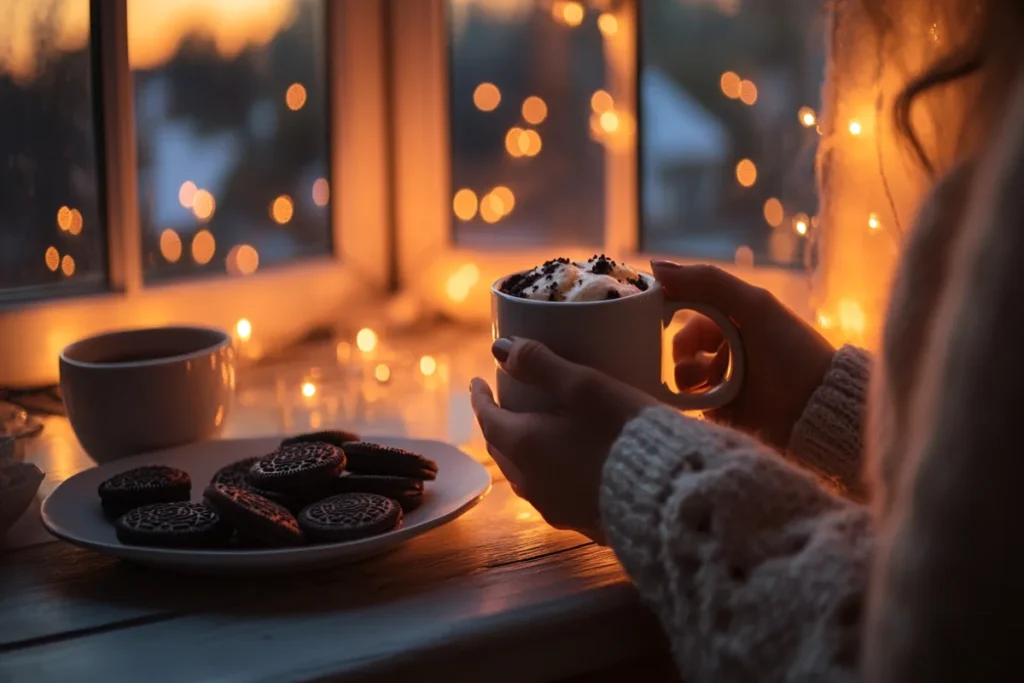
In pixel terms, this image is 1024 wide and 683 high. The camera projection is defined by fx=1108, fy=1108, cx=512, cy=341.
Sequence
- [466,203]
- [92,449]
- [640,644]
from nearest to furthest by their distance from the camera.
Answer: [640,644], [92,449], [466,203]

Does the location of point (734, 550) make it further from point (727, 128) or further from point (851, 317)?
point (727, 128)

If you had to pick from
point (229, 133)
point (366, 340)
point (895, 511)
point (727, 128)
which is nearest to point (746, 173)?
point (727, 128)

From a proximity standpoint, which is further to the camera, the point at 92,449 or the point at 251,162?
the point at 251,162

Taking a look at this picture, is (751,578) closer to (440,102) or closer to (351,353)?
(351,353)

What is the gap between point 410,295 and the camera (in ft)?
4.64

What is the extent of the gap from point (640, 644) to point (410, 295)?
81 cm

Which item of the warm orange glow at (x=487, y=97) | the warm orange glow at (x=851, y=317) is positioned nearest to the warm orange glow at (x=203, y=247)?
the warm orange glow at (x=487, y=97)

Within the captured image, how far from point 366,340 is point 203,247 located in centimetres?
22

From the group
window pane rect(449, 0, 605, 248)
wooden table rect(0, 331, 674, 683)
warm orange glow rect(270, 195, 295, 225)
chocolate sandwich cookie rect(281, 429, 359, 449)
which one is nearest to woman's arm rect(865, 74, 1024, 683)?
wooden table rect(0, 331, 674, 683)

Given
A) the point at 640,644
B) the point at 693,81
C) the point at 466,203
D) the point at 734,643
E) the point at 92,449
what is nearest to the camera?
the point at 734,643

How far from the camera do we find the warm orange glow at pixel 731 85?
1.23 metres

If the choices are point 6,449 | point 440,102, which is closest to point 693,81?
point 440,102

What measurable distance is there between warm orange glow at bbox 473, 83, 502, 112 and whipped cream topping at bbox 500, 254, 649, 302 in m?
0.66

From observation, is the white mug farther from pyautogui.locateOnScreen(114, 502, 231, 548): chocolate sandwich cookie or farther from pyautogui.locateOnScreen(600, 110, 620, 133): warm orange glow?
pyautogui.locateOnScreen(600, 110, 620, 133): warm orange glow
